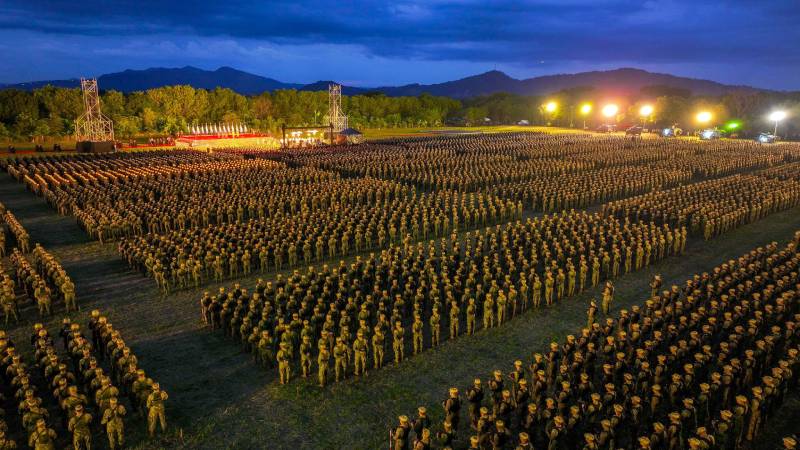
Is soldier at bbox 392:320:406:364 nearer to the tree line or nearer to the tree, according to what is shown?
the tree line

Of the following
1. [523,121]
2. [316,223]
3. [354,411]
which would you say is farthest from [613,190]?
[523,121]

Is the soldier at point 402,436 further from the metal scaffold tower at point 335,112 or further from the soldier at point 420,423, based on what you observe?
the metal scaffold tower at point 335,112

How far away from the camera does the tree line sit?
7034cm

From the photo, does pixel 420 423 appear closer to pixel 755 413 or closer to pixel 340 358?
pixel 340 358

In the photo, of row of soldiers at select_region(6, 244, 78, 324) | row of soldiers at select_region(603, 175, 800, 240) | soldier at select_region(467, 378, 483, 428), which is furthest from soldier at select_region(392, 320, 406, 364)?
row of soldiers at select_region(603, 175, 800, 240)

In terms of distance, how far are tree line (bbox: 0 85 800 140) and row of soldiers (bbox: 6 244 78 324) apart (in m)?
58.9

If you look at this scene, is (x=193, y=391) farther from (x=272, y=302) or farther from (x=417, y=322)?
(x=417, y=322)

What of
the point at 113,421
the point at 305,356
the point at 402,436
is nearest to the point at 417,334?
the point at 305,356

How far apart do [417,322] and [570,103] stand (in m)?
123

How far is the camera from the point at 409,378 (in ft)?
37.8

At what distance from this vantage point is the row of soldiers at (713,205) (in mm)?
23906

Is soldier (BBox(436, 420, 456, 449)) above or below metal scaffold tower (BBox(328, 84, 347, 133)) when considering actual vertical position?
below

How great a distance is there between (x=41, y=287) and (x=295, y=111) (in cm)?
8758

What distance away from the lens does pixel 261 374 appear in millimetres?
11773
